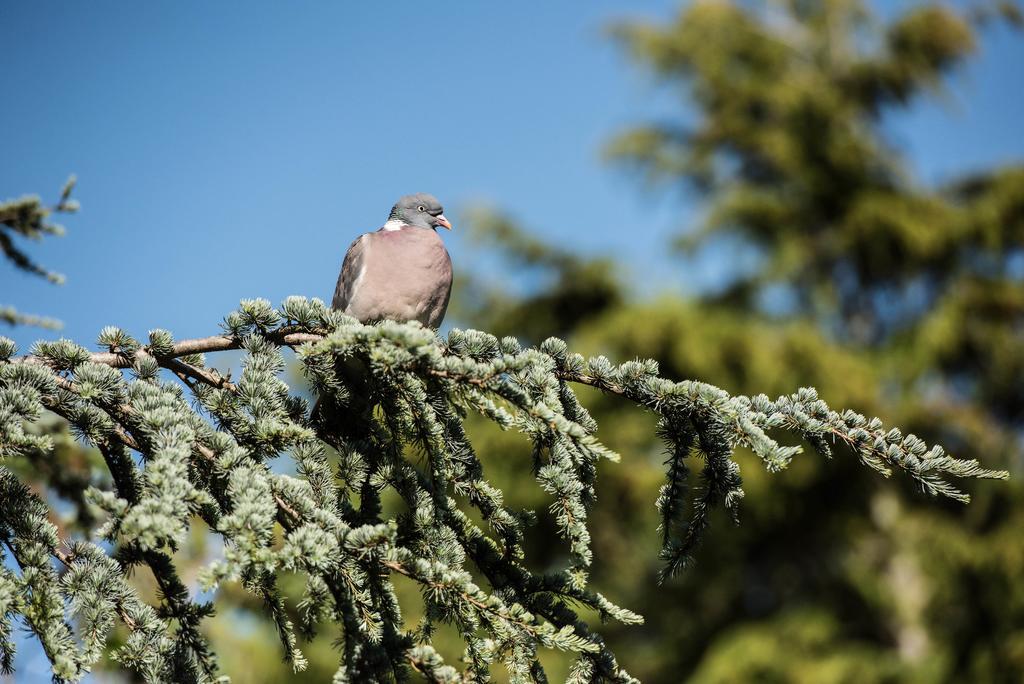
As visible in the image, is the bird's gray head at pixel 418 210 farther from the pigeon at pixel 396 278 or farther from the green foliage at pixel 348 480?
the green foliage at pixel 348 480

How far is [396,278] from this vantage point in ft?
13.1

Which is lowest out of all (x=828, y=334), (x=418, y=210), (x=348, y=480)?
(x=348, y=480)

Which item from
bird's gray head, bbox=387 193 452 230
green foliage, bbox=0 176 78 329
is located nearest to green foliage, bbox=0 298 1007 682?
green foliage, bbox=0 176 78 329

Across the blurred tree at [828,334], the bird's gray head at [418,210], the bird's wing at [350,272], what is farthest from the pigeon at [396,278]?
the blurred tree at [828,334]

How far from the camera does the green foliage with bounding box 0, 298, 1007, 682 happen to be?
1.96m

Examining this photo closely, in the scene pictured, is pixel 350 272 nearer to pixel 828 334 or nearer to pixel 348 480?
pixel 348 480

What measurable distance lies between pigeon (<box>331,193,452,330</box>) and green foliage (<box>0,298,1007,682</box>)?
1418 mm

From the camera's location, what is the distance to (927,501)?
10523mm

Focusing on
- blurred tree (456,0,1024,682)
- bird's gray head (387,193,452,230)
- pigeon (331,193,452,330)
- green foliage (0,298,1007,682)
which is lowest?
green foliage (0,298,1007,682)

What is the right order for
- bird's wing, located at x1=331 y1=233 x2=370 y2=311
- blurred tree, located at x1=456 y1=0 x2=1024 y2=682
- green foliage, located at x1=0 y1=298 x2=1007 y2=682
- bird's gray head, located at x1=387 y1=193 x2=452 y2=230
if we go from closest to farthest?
1. green foliage, located at x1=0 y1=298 x2=1007 y2=682
2. bird's wing, located at x1=331 y1=233 x2=370 y2=311
3. bird's gray head, located at x1=387 y1=193 x2=452 y2=230
4. blurred tree, located at x1=456 y1=0 x2=1024 y2=682

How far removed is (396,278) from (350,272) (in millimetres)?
306

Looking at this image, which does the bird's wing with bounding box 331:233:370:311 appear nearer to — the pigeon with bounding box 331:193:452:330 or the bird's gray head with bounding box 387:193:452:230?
the pigeon with bounding box 331:193:452:330

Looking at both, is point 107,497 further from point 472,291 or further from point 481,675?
point 472,291

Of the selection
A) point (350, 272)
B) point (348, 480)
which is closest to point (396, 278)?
point (350, 272)
